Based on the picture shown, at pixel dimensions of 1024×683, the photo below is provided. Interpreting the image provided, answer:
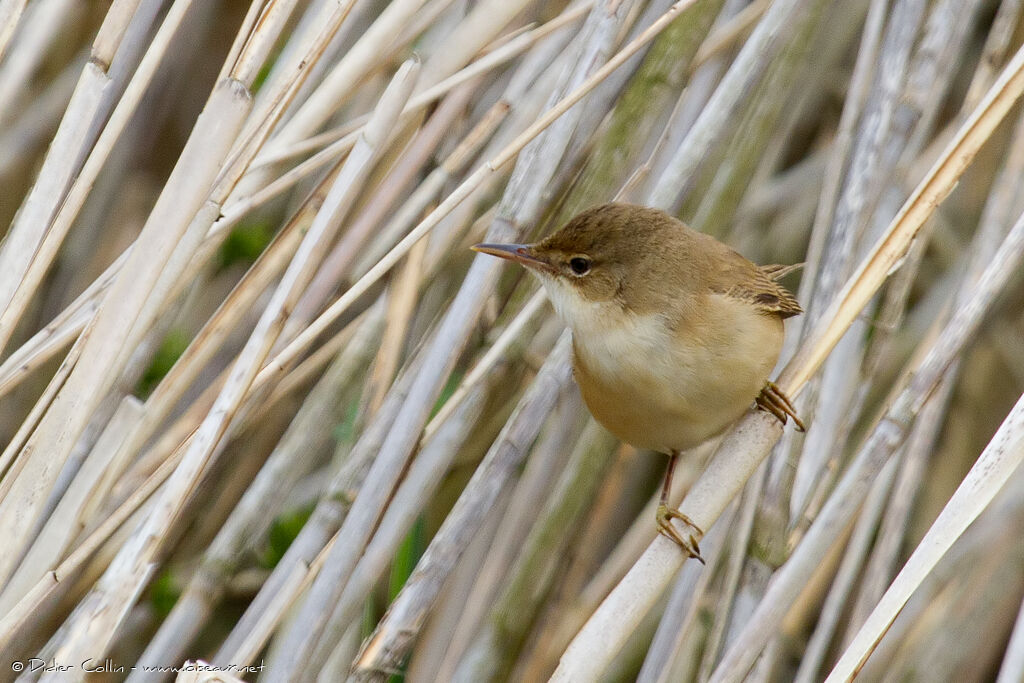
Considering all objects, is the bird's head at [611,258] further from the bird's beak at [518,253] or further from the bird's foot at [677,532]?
the bird's foot at [677,532]

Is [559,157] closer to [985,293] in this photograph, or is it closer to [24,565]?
[985,293]

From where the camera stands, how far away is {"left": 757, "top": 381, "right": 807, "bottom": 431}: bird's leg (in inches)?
74.9

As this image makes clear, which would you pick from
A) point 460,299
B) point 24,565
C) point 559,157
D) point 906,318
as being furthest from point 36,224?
point 906,318

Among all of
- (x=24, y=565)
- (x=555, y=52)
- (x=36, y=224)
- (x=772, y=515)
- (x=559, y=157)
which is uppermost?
(x=555, y=52)

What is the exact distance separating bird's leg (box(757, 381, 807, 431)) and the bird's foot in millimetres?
277

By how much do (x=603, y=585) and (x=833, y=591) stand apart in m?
0.50

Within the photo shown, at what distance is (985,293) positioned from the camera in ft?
5.73

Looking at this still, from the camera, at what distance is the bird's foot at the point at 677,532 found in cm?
161

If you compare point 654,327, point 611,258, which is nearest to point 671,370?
point 654,327

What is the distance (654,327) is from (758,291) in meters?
0.27

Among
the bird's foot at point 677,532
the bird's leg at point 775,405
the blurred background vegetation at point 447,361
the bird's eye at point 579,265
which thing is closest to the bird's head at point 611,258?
the bird's eye at point 579,265

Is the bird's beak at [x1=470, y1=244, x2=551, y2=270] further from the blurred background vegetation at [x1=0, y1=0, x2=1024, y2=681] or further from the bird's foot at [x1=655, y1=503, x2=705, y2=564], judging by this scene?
the bird's foot at [x1=655, y1=503, x2=705, y2=564]

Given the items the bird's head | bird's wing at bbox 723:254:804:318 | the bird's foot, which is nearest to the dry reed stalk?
the bird's foot

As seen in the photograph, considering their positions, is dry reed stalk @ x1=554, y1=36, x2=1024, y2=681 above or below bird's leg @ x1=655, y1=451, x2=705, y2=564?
above
